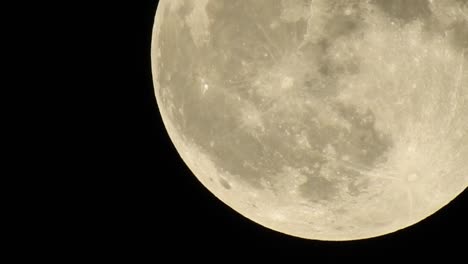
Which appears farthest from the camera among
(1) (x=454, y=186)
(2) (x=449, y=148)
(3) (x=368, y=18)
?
(1) (x=454, y=186)

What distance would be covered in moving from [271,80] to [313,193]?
2.72ft

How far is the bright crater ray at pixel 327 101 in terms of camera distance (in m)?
3.85

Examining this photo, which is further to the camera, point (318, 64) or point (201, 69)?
point (201, 69)

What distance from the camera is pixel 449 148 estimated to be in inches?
165

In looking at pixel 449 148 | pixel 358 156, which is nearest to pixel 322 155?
pixel 358 156

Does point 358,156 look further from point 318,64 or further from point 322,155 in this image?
point 318,64

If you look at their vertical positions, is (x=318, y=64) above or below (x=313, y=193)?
above

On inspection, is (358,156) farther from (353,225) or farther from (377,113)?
(353,225)

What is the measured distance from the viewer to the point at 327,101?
3.90 meters

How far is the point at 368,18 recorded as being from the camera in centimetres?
383

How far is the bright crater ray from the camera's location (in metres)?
3.85

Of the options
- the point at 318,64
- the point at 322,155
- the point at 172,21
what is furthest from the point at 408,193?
the point at 172,21

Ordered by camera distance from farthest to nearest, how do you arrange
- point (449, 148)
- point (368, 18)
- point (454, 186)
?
point (454, 186)
point (449, 148)
point (368, 18)

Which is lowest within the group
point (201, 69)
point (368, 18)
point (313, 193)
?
point (313, 193)
